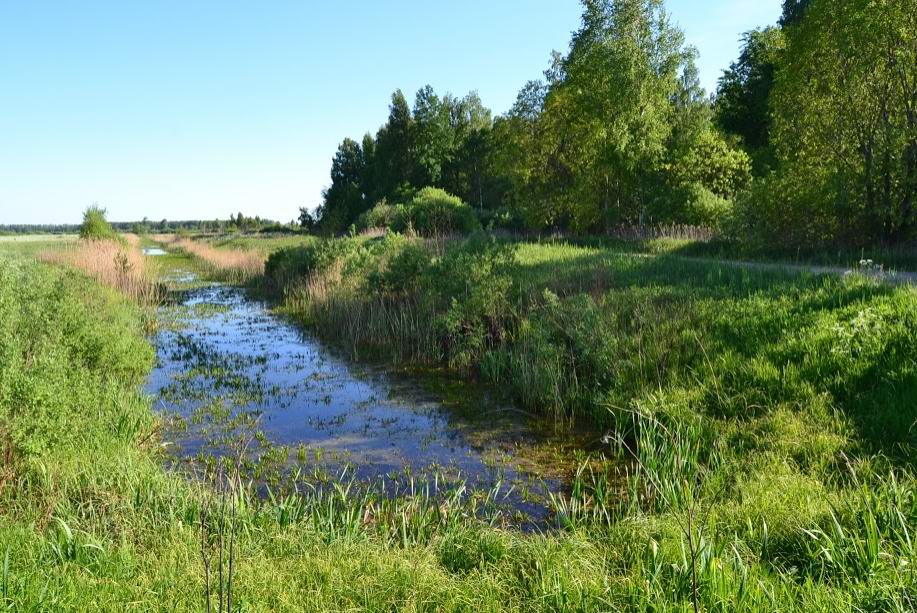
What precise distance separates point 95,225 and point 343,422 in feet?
81.9

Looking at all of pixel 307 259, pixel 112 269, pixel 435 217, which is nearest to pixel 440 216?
pixel 435 217

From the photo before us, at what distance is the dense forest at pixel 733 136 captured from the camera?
12.9 m

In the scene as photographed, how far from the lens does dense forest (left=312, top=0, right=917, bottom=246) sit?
42.4 ft

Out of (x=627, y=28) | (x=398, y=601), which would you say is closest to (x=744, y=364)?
(x=398, y=601)

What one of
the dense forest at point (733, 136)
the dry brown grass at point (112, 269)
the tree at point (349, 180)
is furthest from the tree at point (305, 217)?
the dry brown grass at point (112, 269)

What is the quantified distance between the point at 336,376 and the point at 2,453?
612 centimetres

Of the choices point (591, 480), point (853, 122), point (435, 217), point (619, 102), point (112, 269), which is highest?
point (619, 102)

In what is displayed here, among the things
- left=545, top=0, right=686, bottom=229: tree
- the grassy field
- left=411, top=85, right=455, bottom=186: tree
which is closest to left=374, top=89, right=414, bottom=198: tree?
left=411, top=85, right=455, bottom=186: tree

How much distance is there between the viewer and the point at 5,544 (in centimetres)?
374

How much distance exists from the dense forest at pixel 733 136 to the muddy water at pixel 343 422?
9.95 metres

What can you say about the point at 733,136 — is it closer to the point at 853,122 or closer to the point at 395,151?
the point at 853,122

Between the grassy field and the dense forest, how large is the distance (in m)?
4.93

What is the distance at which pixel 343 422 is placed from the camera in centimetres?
827

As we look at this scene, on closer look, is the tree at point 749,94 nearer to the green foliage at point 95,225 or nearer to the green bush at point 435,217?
the green bush at point 435,217
